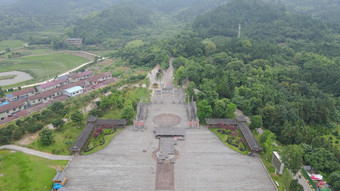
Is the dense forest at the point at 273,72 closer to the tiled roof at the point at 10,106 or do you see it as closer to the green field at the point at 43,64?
the green field at the point at 43,64

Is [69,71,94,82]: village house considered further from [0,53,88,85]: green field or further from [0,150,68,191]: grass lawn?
[0,150,68,191]: grass lawn

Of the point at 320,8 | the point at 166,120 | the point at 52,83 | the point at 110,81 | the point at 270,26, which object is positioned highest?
the point at 320,8

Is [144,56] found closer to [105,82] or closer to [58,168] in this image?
[105,82]

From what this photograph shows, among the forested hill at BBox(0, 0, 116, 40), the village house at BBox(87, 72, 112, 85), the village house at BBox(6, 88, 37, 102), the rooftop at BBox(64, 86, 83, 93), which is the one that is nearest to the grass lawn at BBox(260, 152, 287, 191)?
the rooftop at BBox(64, 86, 83, 93)

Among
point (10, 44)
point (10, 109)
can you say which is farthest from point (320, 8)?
point (10, 44)

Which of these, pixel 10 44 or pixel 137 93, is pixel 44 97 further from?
pixel 10 44

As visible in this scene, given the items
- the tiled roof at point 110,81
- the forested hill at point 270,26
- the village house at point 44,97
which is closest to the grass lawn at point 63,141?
the village house at point 44,97

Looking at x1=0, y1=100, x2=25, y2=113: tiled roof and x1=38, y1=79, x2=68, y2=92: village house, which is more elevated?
x1=38, y1=79, x2=68, y2=92: village house
